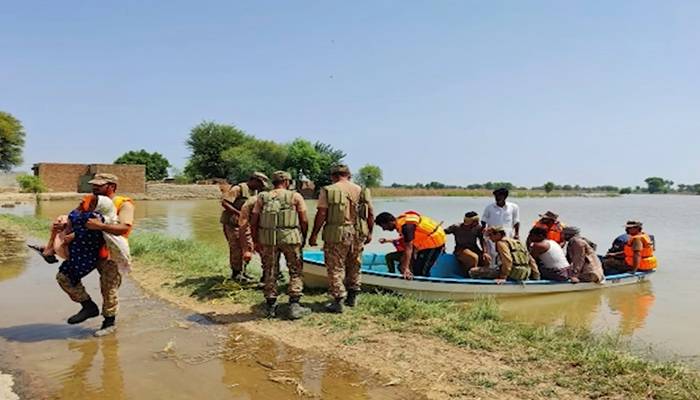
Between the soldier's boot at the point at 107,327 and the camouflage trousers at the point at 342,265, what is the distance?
94.5 inches

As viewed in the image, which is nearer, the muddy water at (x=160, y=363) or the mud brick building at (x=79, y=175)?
the muddy water at (x=160, y=363)

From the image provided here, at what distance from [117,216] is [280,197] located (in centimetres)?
175

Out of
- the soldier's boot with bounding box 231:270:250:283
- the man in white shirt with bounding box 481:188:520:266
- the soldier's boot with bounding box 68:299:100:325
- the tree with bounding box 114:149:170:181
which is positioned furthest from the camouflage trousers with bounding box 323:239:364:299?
the tree with bounding box 114:149:170:181

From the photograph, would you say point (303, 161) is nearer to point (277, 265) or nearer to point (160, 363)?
point (277, 265)

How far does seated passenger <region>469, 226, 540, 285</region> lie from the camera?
8325 mm

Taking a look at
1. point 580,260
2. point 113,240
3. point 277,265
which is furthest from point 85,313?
point 580,260

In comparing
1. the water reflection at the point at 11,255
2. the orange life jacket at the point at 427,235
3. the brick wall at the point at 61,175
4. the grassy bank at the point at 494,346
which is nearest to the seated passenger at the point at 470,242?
the orange life jacket at the point at 427,235

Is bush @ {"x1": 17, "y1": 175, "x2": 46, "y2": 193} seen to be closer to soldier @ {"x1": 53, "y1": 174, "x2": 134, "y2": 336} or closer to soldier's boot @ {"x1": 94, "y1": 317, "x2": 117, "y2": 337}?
soldier @ {"x1": 53, "y1": 174, "x2": 134, "y2": 336}

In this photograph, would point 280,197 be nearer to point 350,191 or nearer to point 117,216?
point 350,191

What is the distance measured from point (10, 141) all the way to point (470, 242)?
48287 mm

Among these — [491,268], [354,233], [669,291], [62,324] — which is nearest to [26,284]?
[62,324]

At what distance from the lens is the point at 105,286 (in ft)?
18.2

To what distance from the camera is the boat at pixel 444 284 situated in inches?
306

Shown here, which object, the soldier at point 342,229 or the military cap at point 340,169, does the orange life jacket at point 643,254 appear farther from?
the military cap at point 340,169
